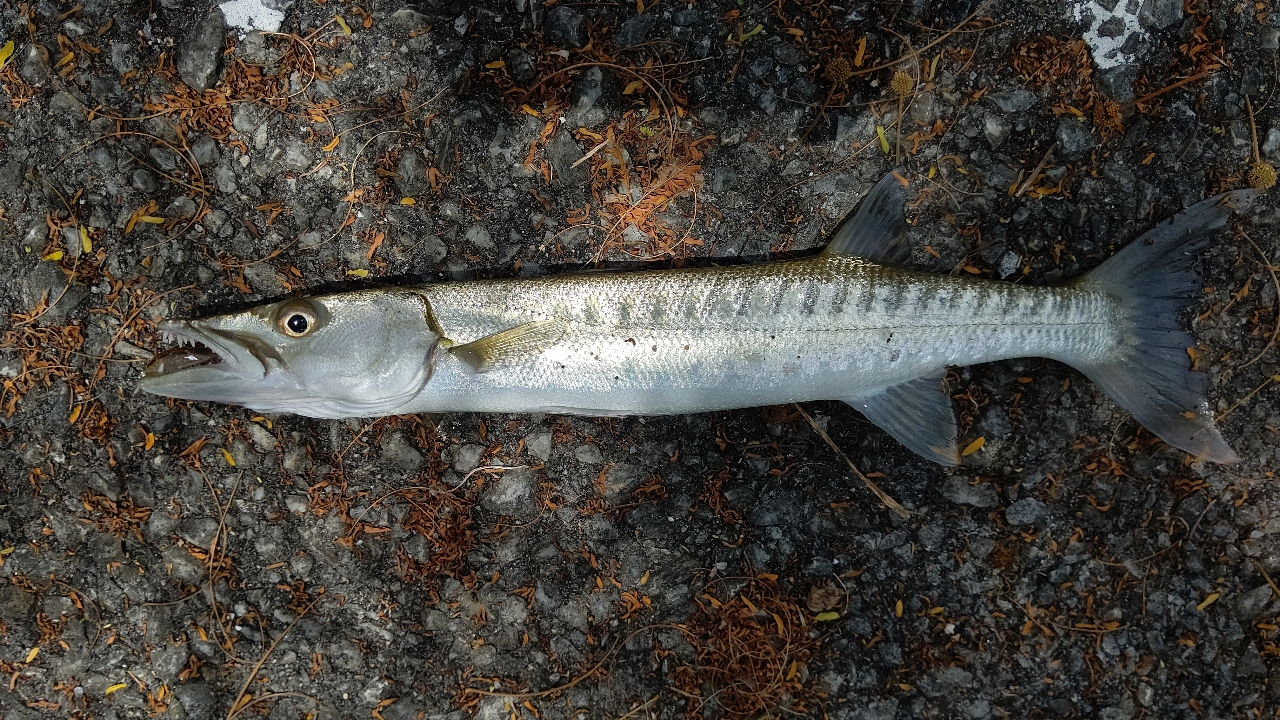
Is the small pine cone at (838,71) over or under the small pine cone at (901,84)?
over

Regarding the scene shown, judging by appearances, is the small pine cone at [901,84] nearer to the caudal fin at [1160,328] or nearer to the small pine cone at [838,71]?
the small pine cone at [838,71]

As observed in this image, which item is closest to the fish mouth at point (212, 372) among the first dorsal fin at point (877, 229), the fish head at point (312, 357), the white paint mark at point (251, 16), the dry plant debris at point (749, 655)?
the fish head at point (312, 357)

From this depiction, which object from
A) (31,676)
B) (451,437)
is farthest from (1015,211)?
(31,676)

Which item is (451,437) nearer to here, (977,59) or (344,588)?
(344,588)

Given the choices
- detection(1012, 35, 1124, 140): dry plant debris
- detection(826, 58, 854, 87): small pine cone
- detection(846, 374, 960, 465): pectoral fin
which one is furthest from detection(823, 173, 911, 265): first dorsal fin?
detection(1012, 35, 1124, 140): dry plant debris

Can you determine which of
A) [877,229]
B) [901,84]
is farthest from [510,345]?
Result: [901,84]

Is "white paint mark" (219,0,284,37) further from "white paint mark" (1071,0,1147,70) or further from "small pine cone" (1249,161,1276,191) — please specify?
"small pine cone" (1249,161,1276,191)
